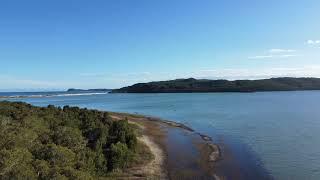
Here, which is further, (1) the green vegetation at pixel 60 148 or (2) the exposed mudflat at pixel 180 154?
(2) the exposed mudflat at pixel 180 154

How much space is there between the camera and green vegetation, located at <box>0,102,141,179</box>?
792 inches

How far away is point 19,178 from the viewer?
18453 mm

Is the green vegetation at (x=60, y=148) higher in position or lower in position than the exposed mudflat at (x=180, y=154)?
higher

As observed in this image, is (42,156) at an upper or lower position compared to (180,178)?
upper

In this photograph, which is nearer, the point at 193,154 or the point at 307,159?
the point at 307,159

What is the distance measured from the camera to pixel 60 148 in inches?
964

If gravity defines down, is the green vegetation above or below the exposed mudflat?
above

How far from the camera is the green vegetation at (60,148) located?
20109 millimetres

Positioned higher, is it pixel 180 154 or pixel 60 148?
pixel 60 148

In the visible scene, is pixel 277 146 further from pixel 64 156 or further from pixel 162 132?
pixel 64 156

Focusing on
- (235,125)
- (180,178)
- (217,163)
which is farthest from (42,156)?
(235,125)

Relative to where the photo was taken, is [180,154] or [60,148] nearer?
[60,148]

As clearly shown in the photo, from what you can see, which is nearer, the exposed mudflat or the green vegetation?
the green vegetation

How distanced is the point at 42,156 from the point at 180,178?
1267 centimetres
